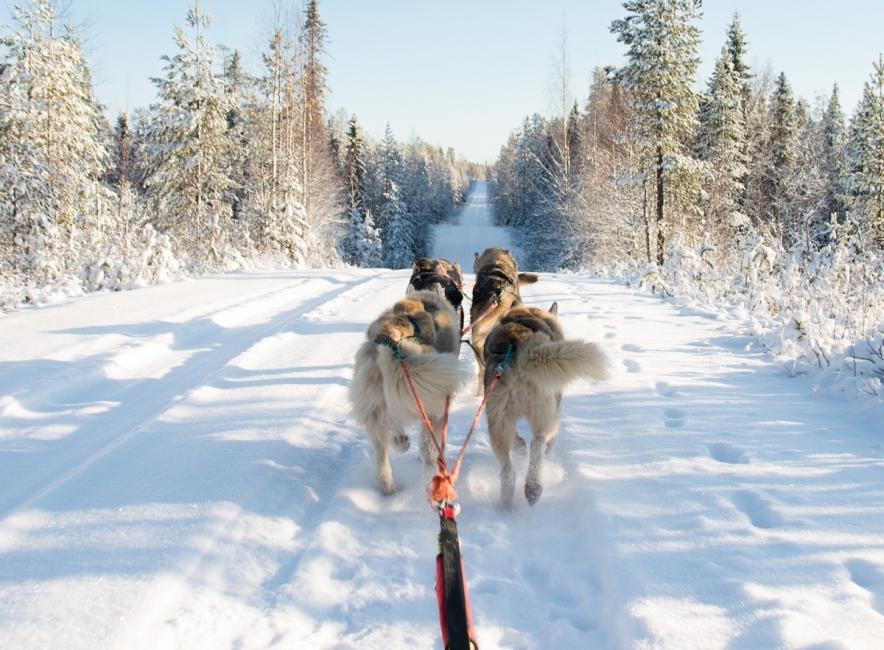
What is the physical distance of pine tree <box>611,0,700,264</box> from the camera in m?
18.2

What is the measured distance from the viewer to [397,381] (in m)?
3.05

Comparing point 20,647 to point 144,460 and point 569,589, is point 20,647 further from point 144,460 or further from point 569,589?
point 569,589

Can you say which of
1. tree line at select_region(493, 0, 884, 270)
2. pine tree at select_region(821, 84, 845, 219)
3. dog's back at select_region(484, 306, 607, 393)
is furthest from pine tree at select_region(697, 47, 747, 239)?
dog's back at select_region(484, 306, 607, 393)

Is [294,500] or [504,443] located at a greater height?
[504,443]

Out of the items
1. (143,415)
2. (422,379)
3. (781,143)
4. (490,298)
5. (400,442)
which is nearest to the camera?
(422,379)

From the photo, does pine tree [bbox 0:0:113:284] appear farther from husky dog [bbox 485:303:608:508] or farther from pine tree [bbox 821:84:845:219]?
pine tree [bbox 821:84:845:219]

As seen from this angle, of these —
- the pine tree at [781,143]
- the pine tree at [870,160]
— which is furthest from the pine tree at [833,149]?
the pine tree at [870,160]

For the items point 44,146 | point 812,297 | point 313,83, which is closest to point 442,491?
point 812,297

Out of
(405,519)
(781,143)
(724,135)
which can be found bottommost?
(405,519)

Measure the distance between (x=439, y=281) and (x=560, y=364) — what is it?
263 centimetres

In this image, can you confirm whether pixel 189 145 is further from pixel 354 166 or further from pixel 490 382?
pixel 354 166

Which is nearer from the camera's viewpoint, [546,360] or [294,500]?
[546,360]

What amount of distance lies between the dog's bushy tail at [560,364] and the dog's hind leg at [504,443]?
275mm

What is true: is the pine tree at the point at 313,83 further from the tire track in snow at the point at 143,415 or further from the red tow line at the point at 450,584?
the red tow line at the point at 450,584
